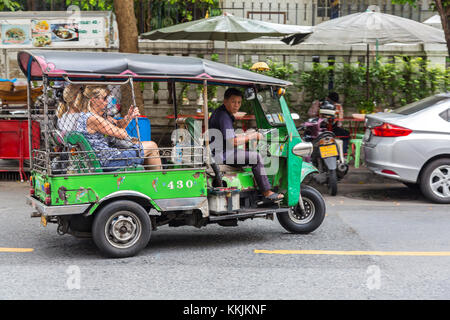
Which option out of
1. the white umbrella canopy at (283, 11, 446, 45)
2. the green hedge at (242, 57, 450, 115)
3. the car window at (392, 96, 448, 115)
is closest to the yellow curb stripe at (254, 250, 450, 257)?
the car window at (392, 96, 448, 115)

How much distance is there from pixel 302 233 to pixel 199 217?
4.48 feet

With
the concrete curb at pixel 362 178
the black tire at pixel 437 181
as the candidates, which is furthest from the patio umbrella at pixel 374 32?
the black tire at pixel 437 181

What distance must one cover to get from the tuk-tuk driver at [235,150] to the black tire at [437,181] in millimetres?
3601

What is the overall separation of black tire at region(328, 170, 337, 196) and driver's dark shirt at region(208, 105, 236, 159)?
3.69 m

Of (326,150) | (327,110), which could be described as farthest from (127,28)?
(326,150)

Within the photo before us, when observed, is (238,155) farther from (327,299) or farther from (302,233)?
(327,299)

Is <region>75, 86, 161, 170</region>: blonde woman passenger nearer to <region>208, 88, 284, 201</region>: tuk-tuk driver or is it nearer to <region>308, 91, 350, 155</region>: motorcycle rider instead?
<region>208, 88, 284, 201</region>: tuk-tuk driver

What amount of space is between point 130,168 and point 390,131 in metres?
4.89

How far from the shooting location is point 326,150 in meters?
9.86

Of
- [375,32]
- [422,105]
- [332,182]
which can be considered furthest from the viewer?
[375,32]

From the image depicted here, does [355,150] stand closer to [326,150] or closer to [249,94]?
[326,150]

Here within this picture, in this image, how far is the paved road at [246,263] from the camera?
16.0ft
